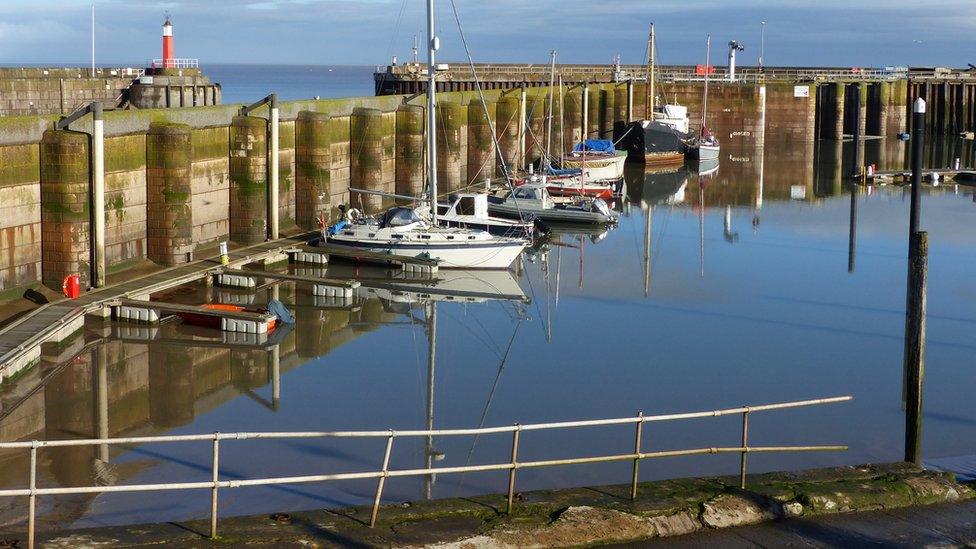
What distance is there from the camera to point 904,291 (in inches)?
1180

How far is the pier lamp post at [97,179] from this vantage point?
83.5ft

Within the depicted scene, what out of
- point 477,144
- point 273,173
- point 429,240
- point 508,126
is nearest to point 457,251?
point 429,240

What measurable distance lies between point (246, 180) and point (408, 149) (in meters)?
11.1

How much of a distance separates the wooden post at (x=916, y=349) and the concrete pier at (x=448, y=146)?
29368 mm

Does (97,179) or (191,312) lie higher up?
(97,179)

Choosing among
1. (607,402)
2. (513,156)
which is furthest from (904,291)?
(513,156)

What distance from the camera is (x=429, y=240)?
103 feet

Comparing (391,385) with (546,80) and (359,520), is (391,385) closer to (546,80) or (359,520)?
(359,520)

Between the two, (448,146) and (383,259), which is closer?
(383,259)

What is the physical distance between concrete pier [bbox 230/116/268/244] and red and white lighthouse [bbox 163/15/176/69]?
1399 cm

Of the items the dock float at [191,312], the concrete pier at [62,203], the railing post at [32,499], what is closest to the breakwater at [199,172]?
the concrete pier at [62,203]

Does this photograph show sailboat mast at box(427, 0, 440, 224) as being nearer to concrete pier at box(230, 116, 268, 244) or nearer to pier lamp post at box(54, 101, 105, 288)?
concrete pier at box(230, 116, 268, 244)

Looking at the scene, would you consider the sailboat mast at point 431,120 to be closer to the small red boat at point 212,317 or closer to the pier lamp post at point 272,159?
the pier lamp post at point 272,159

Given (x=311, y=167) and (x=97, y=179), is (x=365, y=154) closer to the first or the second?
(x=311, y=167)
